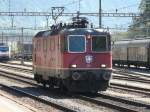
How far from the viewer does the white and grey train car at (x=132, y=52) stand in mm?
51916

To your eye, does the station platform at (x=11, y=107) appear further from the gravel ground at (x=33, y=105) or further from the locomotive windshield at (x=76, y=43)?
the locomotive windshield at (x=76, y=43)

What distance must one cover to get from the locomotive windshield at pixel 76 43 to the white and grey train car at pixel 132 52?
90.1 ft

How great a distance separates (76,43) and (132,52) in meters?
33.4

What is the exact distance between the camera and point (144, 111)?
17.3 m

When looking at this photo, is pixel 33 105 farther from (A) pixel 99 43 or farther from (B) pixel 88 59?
(A) pixel 99 43

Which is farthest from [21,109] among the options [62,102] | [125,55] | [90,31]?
[125,55]

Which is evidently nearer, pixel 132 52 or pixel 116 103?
pixel 116 103

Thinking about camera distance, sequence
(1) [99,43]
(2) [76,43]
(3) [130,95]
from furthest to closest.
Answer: (3) [130,95] → (1) [99,43] → (2) [76,43]

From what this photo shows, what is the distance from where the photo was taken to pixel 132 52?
185 feet

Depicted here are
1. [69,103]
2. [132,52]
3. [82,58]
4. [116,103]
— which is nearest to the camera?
[116,103]

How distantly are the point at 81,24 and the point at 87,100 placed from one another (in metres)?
4.94

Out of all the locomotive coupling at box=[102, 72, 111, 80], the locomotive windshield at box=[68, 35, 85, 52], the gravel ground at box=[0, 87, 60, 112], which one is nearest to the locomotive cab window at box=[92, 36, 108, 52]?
the locomotive windshield at box=[68, 35, 85, 52]

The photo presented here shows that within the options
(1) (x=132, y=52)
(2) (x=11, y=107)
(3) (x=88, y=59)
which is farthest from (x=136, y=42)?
(2) (x=11, y=107)

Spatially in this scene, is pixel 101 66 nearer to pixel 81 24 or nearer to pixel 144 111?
pixel 81 24
